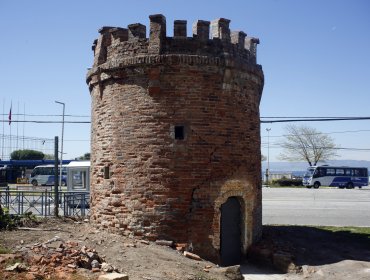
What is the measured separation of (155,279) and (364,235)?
34.0 feet

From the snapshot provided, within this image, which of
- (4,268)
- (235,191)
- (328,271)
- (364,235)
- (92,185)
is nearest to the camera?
(4,268)

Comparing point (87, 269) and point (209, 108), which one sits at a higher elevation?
point (209, 108)

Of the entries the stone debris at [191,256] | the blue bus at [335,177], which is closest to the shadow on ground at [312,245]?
the stone debris at [191,256]

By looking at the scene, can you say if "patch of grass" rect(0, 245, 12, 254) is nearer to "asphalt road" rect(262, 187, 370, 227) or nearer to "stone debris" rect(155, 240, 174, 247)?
"stone debris" rect(155, 240, 174, 247)

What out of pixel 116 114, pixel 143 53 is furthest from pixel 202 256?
pixel 143 53

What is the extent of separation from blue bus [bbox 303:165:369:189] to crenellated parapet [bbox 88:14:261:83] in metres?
35.0

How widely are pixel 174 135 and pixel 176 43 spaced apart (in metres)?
2.63

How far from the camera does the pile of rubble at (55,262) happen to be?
716cm

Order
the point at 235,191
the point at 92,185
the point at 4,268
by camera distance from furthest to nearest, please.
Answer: the point at 92,185
the point at 235,191
the point at 4,268

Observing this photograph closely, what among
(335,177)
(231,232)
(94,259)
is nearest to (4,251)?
(94,259)

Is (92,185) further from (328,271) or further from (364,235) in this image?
(364,235)

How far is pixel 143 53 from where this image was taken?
1073cm

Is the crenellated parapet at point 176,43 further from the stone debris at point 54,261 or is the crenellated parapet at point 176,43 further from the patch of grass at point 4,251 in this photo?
the patch of grass at point 4,251

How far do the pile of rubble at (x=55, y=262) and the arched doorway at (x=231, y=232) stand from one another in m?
3.86
